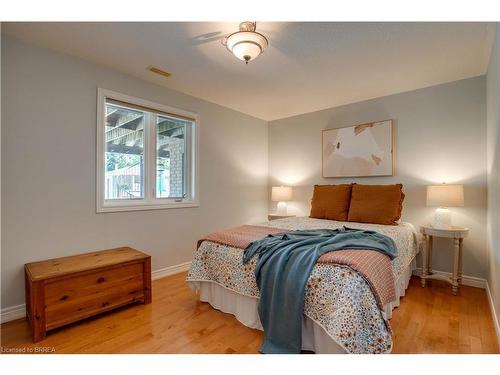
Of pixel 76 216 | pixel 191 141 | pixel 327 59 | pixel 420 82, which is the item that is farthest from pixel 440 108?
pixel 76 216

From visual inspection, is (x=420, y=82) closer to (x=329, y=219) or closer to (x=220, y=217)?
(x=329, y=219)

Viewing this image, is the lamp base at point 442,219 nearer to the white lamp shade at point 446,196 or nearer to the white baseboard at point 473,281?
the white lamp shade at point 446,196

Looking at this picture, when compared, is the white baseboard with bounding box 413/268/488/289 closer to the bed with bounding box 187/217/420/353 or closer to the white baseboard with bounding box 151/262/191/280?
the bed with bounding box 187/217/420/353

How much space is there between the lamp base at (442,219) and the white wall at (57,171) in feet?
9.62

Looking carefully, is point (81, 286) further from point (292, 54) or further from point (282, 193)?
point (282, 193)

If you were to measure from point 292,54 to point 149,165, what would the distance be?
77.3 inches

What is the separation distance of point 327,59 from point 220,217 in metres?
2.45

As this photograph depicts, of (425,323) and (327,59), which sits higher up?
(327,59)

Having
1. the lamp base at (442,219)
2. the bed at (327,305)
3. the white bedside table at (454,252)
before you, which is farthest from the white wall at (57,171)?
the lamp base at (442,219)

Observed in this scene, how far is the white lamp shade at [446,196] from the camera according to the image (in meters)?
2.60

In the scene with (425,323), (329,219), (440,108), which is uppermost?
(440,108)

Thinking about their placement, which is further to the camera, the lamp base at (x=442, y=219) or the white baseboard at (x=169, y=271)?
the white baseboard at (x=169, y=271)

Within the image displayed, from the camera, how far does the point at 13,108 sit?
2.08 meters
